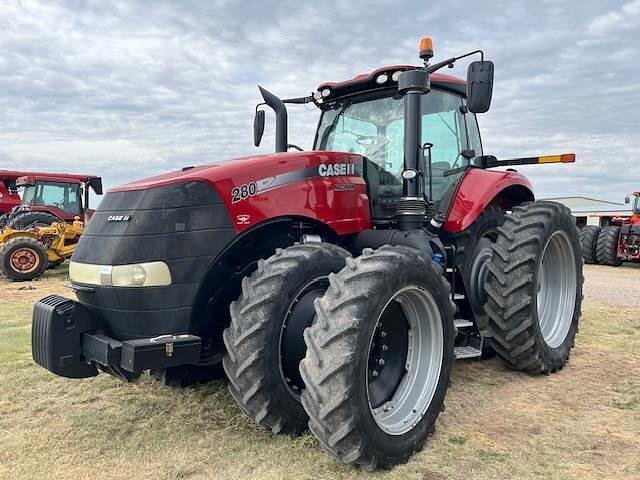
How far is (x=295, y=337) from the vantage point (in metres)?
3.13

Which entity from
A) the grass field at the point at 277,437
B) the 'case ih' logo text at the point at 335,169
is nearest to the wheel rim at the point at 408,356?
the grass field at the point at 277,437

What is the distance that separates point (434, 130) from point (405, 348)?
2.05m

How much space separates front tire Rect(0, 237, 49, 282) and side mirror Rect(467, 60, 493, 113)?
10.4 metres

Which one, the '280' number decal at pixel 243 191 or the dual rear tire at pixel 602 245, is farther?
the dual rear tire at pixel 602 245

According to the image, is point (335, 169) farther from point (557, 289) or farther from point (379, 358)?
point (557, 289)

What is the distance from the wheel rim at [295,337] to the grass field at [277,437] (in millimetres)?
345

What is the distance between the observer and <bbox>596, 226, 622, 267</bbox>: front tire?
49.6ft

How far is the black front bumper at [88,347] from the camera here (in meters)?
2.89

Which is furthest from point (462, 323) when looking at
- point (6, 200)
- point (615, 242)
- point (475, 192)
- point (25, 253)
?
point (6, 200)

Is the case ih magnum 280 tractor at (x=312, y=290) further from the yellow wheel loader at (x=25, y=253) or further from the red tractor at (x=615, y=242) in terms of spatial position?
the red tractor at (x=615, y=242)

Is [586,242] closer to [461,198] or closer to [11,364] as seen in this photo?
[461,198]

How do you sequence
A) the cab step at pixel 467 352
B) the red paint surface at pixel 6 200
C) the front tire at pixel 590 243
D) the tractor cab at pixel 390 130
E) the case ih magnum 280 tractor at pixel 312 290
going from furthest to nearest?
the red paint surface at pixel 6 200, the front tire at pixel 590 243, the tractor cab at pixel 390 130, the cab step at pixel 467 352, the case ih magnum 280 tractor at pixel 312 290

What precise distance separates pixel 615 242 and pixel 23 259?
47.7ft

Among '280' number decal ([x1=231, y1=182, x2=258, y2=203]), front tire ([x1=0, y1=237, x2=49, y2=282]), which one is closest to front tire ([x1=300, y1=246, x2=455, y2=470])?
'280' number decal ([x1=231, y1=182, x2=258, y2=203])
